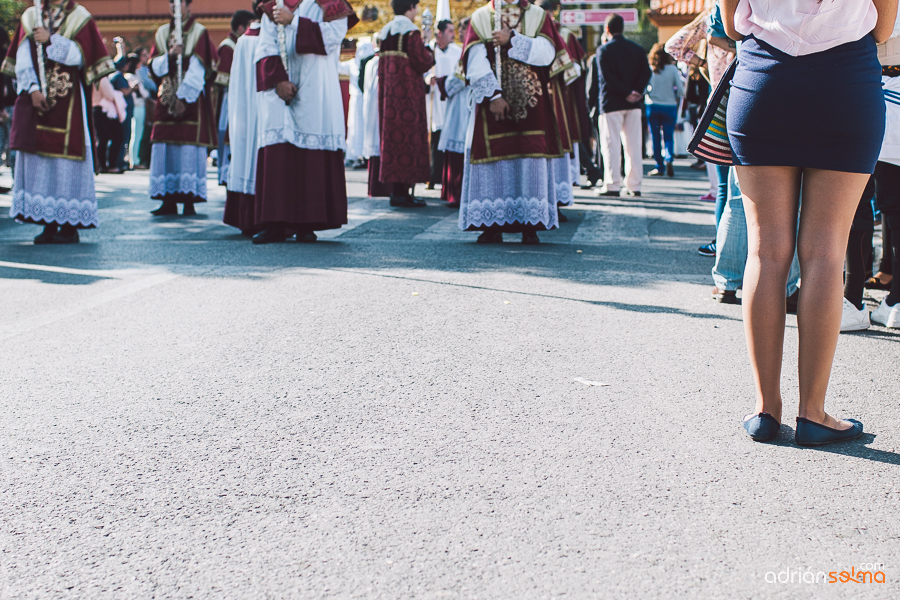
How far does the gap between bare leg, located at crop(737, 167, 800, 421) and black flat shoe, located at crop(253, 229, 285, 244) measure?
5.06 meters

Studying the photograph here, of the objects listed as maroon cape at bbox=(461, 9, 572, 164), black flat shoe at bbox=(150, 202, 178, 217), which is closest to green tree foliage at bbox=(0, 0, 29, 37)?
black flat shoe at bbox=(150, 202, 178, 217)

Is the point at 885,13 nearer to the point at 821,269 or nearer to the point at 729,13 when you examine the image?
the point at 729,13

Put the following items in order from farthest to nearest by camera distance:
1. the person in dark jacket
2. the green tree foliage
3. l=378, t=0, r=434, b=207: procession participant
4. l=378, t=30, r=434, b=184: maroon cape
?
the green tree foliage → the person in dark jacket → l=378, t=30, r=434, b=184: maroon cape → l=378, t=0, r=434, b=207: procession participant

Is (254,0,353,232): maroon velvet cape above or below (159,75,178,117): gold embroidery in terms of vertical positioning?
below

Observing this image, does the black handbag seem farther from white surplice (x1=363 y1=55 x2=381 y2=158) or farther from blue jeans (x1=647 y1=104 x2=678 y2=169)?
blue jeans (x1=647 y1=104 x2=678 y2=169)

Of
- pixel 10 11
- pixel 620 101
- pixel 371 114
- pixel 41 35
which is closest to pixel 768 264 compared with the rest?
pixel 41 35

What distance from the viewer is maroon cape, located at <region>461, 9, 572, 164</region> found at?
718 centimetres

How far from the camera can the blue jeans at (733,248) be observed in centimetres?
484

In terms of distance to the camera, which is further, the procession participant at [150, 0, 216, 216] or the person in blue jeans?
the person in blue jeans

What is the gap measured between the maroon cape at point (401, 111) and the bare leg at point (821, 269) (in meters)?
7.86

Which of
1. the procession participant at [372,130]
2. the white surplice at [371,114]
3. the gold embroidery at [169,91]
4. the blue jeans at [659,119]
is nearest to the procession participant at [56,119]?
the gold embroidery at [169,91]

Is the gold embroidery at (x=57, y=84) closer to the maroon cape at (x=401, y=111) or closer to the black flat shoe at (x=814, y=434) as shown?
the maroon cape at (x=401, y=111)

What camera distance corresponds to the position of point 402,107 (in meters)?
10.7

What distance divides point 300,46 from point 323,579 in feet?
18.8
